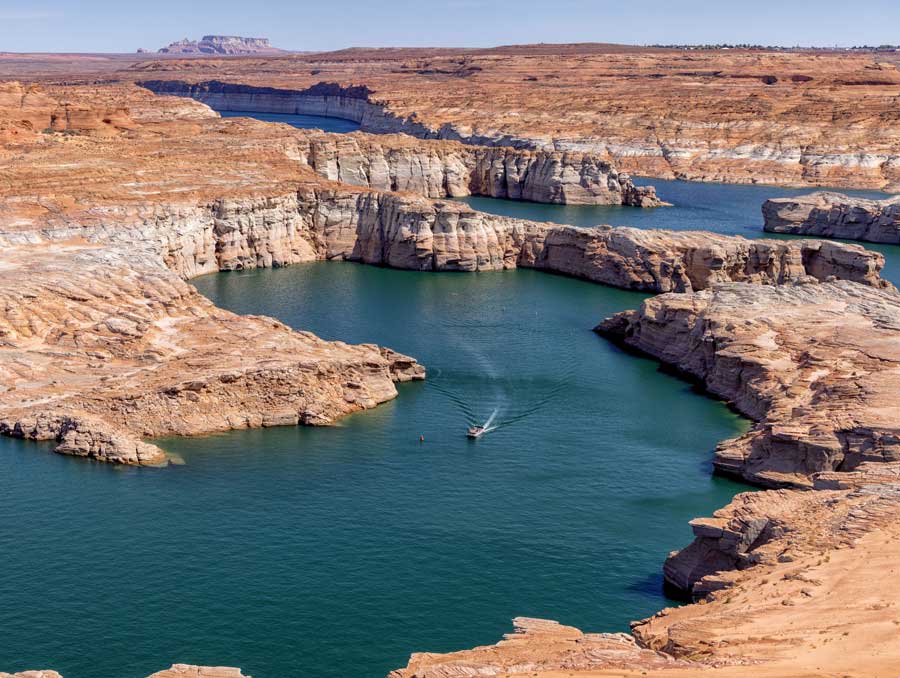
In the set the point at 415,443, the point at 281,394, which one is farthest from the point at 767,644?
the point at 281,394

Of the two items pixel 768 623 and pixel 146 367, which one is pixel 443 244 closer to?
pixel 146 367

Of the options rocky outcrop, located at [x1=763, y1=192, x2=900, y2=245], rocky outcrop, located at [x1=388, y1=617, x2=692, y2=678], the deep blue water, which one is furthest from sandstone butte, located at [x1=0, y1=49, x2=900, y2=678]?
rocky outcrop, located at [x1=763, y1=192, x2=900, y2=245]

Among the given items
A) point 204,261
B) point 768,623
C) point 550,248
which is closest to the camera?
point 768,623

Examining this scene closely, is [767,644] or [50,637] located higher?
[767,644]

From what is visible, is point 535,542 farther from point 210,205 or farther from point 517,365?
point 210,205

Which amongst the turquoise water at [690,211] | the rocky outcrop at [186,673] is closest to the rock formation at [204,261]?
the rocky outcrop at [186,673]

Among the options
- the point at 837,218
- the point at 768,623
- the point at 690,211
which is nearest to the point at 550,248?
the point at 837,218

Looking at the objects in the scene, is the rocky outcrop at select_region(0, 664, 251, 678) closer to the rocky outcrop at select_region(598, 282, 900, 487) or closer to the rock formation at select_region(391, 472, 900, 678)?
the rock formation at select_region(391, 472, 900, 678)
